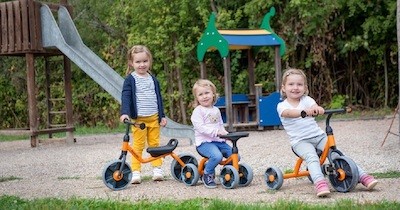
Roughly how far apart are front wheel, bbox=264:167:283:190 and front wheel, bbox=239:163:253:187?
12.9 inches

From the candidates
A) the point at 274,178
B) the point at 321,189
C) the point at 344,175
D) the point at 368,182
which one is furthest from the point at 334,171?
the point at 274,178

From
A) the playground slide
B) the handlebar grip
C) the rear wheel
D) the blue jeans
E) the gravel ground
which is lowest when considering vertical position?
the gravel ground

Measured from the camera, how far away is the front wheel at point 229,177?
6645 mm

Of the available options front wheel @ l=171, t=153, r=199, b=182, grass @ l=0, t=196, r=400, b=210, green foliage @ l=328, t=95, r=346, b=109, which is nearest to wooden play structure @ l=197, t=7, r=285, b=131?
green foliage @ l=328, t=95, r=346, b=109

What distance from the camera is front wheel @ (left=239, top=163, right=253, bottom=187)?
676 cm

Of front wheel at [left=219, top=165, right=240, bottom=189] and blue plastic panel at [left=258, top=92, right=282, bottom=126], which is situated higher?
blue plastic panel at [left=258, top=92, right=282, bottom=126]

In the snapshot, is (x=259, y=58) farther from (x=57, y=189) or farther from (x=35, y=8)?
(x=57, y=189)

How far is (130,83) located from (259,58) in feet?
37.1

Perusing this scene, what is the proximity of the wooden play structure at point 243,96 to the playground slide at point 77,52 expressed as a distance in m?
2.06

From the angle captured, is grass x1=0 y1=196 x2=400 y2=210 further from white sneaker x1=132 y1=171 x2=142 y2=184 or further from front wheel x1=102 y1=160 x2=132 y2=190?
white sneaker x1=132 y1=171 x2=142 y2=184

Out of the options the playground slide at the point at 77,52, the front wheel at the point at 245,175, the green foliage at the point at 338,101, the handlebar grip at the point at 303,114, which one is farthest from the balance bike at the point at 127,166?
the green foliage at the point at 338,101

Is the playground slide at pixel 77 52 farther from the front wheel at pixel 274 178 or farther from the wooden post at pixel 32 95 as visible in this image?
the front wheel at pixel 274 178

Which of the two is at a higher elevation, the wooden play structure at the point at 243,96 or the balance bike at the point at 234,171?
the wooden play structure at the point at 243,96

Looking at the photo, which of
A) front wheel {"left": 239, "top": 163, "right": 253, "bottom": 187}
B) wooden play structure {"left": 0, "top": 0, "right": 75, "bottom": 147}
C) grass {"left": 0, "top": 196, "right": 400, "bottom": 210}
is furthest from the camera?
wooden play structure {"left": 0, "top": 0, "right": 75, "bottom": 147}
